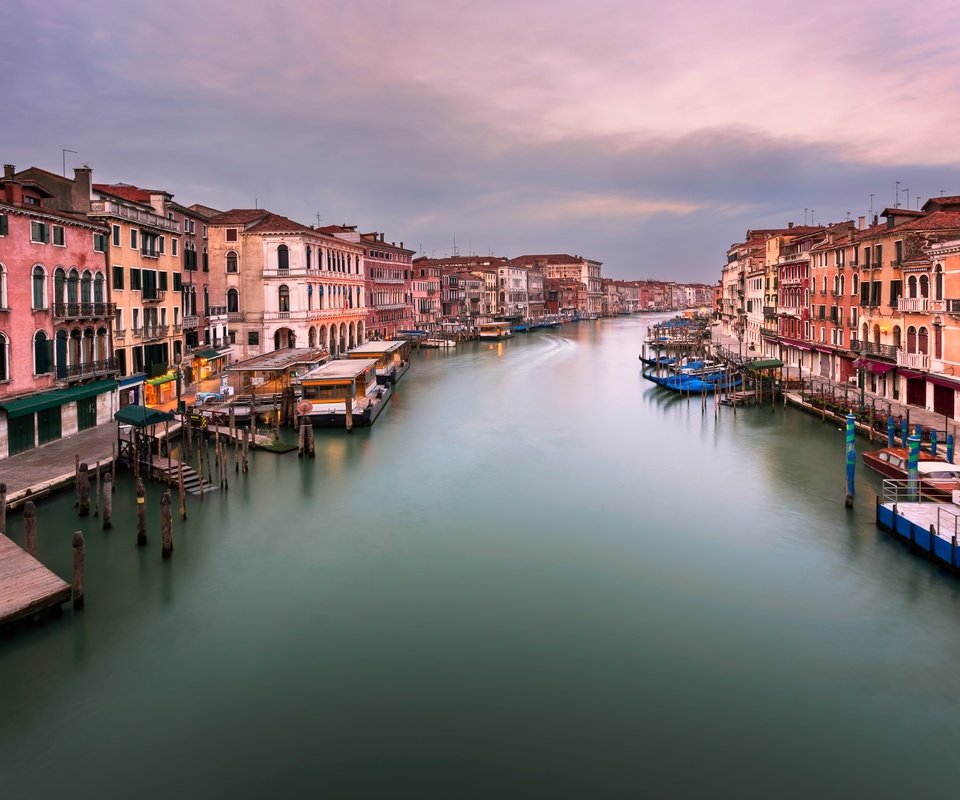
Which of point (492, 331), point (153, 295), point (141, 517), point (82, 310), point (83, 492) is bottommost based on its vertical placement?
point (141, 517)

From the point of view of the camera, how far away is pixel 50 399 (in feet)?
69.5

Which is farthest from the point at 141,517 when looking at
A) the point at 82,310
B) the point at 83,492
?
the point at 82,310

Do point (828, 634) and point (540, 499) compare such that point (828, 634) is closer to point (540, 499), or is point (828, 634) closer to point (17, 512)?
point (540, 499)

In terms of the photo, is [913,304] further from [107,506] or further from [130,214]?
[130,214]

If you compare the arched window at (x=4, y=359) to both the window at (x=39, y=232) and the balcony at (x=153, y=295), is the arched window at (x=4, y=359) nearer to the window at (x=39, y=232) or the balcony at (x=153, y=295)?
the window at (x=39, y=232)

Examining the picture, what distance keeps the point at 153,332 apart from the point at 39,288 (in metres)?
8.65

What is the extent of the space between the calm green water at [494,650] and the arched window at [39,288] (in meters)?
7.23

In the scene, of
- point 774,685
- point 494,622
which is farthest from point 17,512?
point 774,685

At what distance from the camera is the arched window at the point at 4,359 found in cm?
2003

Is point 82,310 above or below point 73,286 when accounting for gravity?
below

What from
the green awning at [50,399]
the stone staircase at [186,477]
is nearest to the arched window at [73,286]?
the green awning at [50,399]

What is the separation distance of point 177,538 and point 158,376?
1581 cm

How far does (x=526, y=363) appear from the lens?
197 feet

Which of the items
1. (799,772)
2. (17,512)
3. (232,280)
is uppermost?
(232,280)
